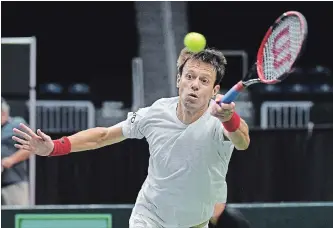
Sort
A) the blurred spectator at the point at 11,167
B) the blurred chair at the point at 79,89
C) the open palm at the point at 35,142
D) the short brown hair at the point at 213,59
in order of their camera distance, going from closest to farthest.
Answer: the short brown hair at the point at 213,59 → the open palm at the point at 35,142 → the blurred spectator at the point at 11,167 → the blurred chair at the point at 79,89

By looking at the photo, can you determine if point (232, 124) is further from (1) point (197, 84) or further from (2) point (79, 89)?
(2) point (79, 89)

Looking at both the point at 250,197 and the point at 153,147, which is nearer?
the point at 153,147

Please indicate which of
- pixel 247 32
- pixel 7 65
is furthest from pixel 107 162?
pixel 247 32

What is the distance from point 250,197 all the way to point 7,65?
2577 millimetres

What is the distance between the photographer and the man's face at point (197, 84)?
4.11 meters

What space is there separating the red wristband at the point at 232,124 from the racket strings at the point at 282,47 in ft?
1.09

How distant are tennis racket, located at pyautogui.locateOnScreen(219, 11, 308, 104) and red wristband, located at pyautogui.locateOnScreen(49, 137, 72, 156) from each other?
1046 millimetres

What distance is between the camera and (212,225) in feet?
18.2

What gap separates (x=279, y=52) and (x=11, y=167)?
3902mm

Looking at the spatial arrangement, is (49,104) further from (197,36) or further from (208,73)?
(208,73)

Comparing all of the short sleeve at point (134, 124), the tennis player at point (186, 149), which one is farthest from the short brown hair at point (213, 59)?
the short sleeve at point (134, 124)

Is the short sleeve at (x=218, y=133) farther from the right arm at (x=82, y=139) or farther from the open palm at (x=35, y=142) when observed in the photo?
the open palm at (x=35, y=142)

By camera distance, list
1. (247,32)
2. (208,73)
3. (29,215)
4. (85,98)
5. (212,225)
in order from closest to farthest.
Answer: (208,73) → (212,225) → (29,215) → (85,98) → (247,32)

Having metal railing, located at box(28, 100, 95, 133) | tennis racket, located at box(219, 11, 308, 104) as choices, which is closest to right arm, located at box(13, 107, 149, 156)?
tennis racket, located at box(219, 11, 308, 104)
